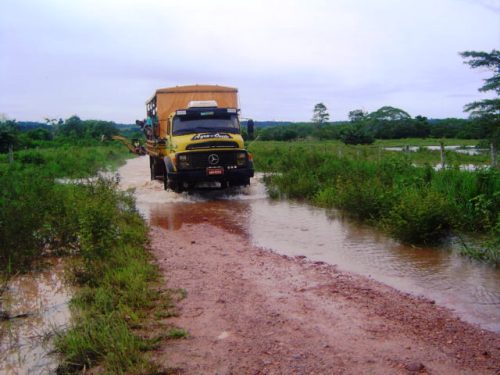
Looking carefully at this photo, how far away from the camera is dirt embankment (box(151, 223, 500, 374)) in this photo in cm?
398

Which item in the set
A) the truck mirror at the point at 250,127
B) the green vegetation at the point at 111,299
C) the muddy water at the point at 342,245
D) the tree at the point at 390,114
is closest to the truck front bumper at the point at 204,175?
the muddy water at the point at 342,245

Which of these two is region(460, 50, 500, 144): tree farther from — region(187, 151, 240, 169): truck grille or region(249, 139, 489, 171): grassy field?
region(187, 151, 240, 169): truck grille

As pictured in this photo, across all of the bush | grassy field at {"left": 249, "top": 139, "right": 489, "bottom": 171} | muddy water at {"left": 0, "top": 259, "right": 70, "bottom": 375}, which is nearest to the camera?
muddy water at {"left": 0, "top": 259, "right": 70, "bottom": 375}

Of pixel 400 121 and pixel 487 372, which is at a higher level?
pixel 400 121

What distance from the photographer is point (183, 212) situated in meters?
12.8

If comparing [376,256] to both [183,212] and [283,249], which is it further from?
[183,212]

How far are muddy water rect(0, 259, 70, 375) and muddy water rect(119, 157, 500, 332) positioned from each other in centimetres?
356

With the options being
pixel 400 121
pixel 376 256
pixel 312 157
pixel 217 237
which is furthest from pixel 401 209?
pixel 400 121

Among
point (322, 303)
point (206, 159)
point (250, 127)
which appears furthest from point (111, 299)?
point (250, 127)

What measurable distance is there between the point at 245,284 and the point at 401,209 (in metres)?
3.91

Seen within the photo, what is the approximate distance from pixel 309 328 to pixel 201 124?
10.4 m

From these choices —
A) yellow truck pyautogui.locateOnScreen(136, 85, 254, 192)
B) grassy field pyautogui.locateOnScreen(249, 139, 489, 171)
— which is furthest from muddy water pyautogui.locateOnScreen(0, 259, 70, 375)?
grassy field pyautogui.locateOnScreen(249, 139, 489, 171)

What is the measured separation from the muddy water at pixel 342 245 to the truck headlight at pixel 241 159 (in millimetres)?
1097

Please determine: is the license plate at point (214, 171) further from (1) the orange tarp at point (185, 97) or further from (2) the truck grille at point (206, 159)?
(1) the orange tarp at point (185, 97)
